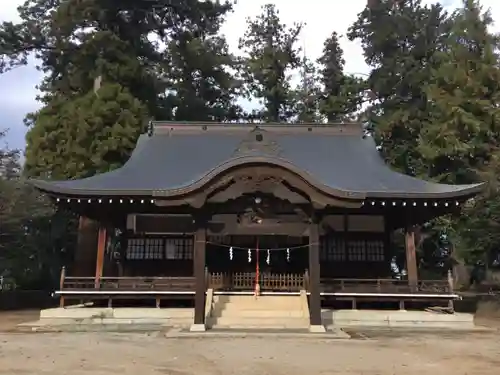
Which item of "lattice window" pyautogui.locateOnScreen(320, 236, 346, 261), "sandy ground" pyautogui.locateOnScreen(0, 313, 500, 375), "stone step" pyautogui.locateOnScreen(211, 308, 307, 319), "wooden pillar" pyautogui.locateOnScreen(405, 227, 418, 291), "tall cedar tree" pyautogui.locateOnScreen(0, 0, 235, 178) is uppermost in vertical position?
"tall cedar tree" pyautogui.locateOnScreen(0, 0, 235, 178)

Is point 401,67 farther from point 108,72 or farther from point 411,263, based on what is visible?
point 411,263

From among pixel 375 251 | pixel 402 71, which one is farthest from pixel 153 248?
pixel 402 71

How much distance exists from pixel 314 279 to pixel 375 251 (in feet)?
18.2

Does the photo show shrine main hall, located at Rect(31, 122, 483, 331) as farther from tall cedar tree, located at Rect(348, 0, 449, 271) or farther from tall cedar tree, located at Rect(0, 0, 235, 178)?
tall cedar tree, located at Rect(348, 0, 449, 271)

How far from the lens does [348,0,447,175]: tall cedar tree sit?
108 ft

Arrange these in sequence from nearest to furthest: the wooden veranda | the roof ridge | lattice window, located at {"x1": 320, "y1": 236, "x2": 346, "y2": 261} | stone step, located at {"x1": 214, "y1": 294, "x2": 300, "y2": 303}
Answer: stone step, located at {"x1": 214, "y1": 294, "x2": 300, "y2": 303} → the wooden veranda → lattice window, located at {"x1": 320, "y1": 236, "x2": 346, "y2": 261} → the roof ridge

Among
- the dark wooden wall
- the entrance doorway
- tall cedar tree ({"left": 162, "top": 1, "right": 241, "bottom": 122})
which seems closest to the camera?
the entrance doorway

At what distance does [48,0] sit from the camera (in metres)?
30.2

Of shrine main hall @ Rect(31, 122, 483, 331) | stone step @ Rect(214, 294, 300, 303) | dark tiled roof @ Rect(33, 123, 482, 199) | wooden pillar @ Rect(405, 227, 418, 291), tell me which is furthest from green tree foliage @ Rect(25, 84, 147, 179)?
wooden pillar @ Rect(405, 227, 418, 291)

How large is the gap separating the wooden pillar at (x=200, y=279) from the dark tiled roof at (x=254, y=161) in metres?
1.37

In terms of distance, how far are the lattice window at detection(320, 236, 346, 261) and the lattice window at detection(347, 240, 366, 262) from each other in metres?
0.25

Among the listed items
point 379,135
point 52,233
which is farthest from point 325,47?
point 52,233

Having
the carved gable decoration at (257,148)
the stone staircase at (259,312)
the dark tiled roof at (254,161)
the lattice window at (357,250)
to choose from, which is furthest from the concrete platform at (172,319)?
the carved gable decoration at (257,148)

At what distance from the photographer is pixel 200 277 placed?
14.9 m
